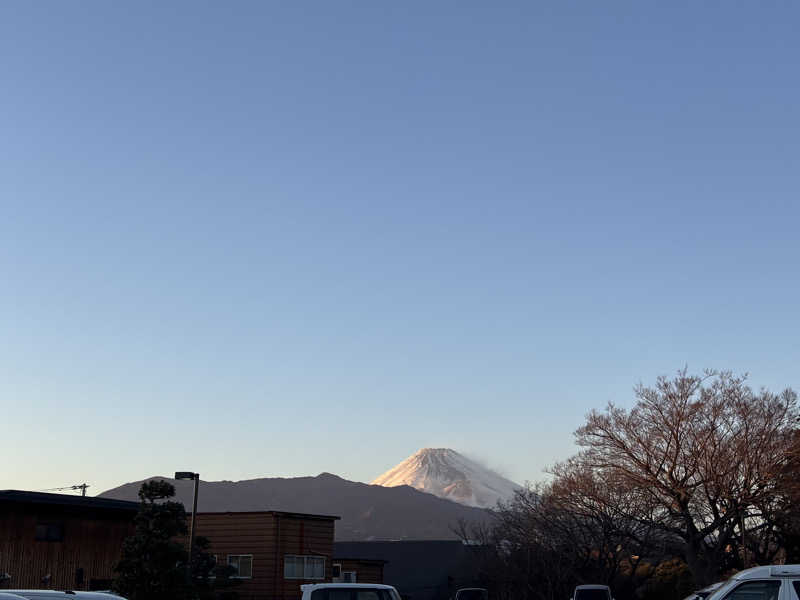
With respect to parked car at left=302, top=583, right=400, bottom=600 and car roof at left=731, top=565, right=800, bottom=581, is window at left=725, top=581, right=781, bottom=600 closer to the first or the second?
car roof at left=731, top=565, right=800, bottom=581

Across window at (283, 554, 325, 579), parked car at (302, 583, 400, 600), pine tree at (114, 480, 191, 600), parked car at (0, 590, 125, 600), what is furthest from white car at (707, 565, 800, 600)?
window at (283, 554, 325, 579)

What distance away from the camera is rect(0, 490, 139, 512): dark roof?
3297 cm

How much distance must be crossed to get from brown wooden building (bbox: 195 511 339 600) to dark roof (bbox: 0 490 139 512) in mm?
7987

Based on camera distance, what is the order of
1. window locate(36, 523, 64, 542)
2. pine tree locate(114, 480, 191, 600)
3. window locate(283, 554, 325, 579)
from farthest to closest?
window locate(283, 554, 325, 579) → window locate(36, 523, 64, 542) → pine tree locate(114, 480, 191, 600)

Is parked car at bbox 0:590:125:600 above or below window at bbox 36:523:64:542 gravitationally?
below

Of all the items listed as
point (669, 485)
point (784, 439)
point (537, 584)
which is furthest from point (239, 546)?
point (784, 439)

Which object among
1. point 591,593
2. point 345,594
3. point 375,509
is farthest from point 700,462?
point 375,509

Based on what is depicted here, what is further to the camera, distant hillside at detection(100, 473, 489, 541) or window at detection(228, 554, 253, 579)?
distant hillside at detection(100, 473, 489, 541)

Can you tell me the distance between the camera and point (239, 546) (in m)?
45.0

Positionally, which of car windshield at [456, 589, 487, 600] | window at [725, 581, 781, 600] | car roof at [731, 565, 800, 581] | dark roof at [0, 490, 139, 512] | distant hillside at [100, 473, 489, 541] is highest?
distant hillside at [100, 473, 489, 541]

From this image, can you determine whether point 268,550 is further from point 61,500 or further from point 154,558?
point 154,558

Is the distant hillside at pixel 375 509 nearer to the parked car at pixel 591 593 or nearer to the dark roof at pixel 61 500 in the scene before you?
the parked car at pixel 591 593

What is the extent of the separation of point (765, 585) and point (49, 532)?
88.3 feet

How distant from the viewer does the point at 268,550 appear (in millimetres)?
44219
